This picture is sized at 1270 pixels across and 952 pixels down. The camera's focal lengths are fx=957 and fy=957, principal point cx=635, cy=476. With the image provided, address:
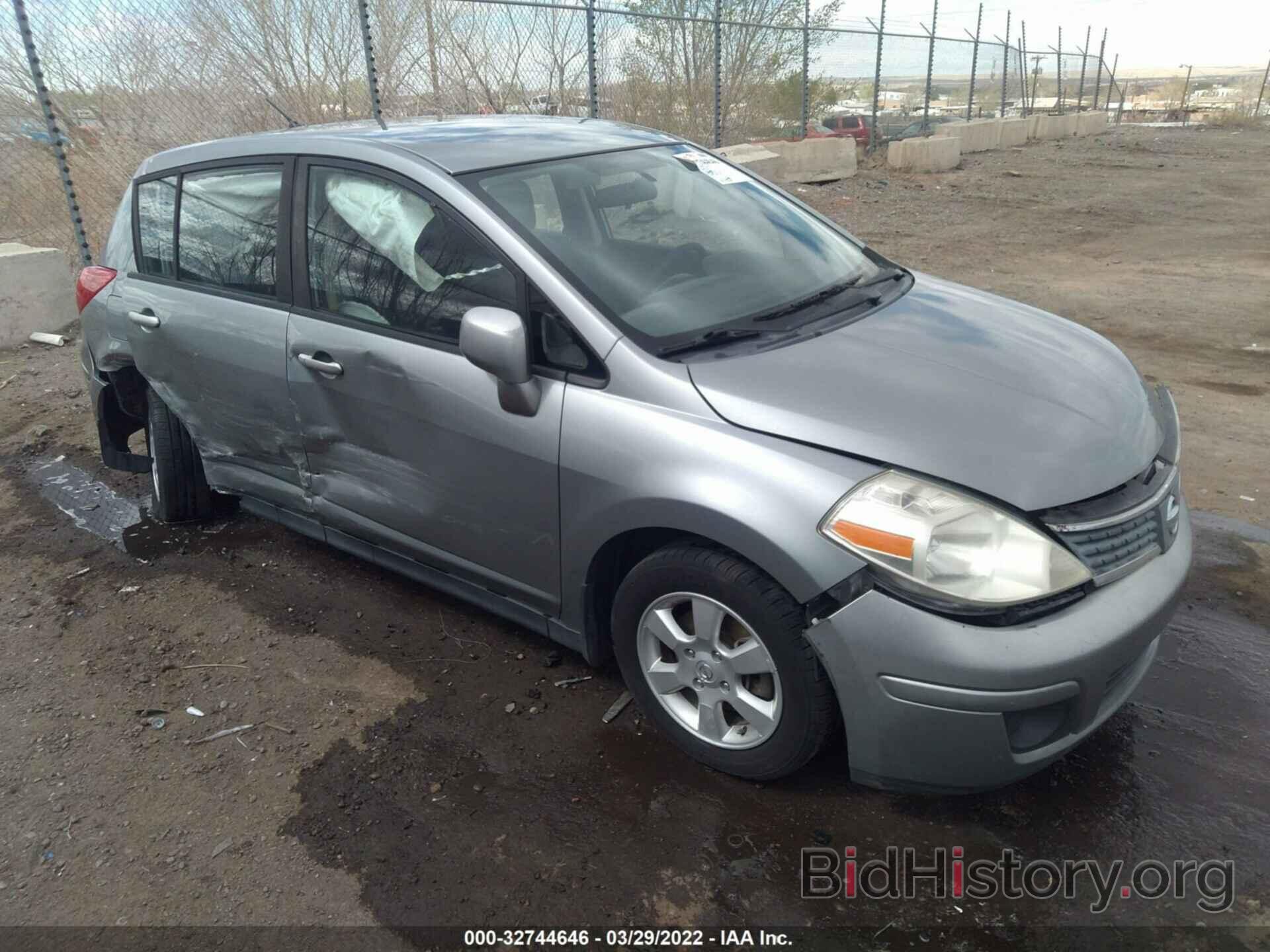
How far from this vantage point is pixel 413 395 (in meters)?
3.03

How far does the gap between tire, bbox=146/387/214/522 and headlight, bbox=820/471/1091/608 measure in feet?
10.4

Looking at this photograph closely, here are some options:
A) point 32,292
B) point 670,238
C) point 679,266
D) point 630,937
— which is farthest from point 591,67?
point 630,937

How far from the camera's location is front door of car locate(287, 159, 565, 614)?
2.86m

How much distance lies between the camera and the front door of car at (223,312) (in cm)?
348

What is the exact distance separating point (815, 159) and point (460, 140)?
1264cm

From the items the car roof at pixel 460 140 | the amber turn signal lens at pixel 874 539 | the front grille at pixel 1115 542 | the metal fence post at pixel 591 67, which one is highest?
the metal fence post at pixel 591 67

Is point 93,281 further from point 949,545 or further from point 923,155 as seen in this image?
point 923,155

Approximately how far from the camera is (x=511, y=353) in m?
→ 2.66

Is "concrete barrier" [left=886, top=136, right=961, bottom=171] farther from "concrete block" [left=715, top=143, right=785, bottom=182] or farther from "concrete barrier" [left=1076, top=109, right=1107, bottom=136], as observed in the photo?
"concrete barrier" [left=1076, top=109, right=1107, bottom=136]

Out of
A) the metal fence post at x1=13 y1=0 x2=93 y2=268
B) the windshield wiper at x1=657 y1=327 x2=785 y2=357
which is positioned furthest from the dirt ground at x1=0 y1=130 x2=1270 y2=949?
the metal fence post at x1=13 y1=0 x2=93 y2=268

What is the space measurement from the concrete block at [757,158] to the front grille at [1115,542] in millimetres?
11045

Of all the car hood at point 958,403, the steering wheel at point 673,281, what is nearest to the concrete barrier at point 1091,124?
the car hood at point 958,403

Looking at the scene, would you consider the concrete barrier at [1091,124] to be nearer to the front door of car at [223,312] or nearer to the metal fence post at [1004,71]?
the metal fence post at [1004,71]

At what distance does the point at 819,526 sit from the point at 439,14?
9004 millimetres
